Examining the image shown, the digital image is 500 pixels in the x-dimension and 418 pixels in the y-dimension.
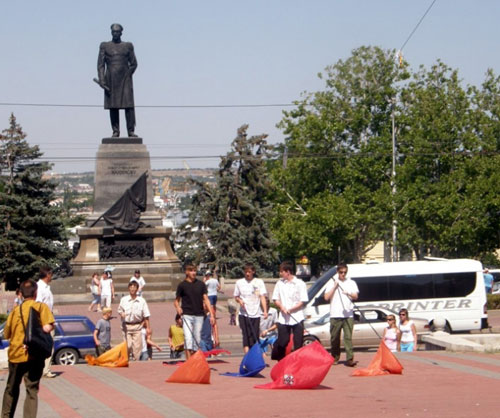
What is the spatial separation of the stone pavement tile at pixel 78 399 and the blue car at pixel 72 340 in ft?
16.3

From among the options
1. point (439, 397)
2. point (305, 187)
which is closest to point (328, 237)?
point (305, 187)

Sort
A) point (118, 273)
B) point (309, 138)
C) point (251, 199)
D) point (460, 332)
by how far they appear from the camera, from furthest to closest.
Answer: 1. point (251, 199)
2. point (309, 138)
3. point (118, 273)
4. point (460, 332)

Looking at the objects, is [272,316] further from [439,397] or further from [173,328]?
[439,397]

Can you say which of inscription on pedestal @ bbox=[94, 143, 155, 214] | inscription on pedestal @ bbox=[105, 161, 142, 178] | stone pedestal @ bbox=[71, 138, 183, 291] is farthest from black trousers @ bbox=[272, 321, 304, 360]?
inscription on pedestal @ bbox=[105, 161, 142, 178]

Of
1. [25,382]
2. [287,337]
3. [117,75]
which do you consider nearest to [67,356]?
[287,337]

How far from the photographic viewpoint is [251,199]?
2479 inches

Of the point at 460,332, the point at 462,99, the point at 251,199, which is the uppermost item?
the point at 462,99

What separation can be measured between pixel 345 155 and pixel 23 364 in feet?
156

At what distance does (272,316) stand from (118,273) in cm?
1638

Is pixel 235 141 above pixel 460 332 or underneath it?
above

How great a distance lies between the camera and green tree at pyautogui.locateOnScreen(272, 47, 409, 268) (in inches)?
2210

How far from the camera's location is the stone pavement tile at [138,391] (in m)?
11.6

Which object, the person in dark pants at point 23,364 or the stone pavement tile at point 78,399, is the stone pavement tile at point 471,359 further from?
the person in dark pants at point 23,364

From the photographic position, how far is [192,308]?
1571 centimetres
